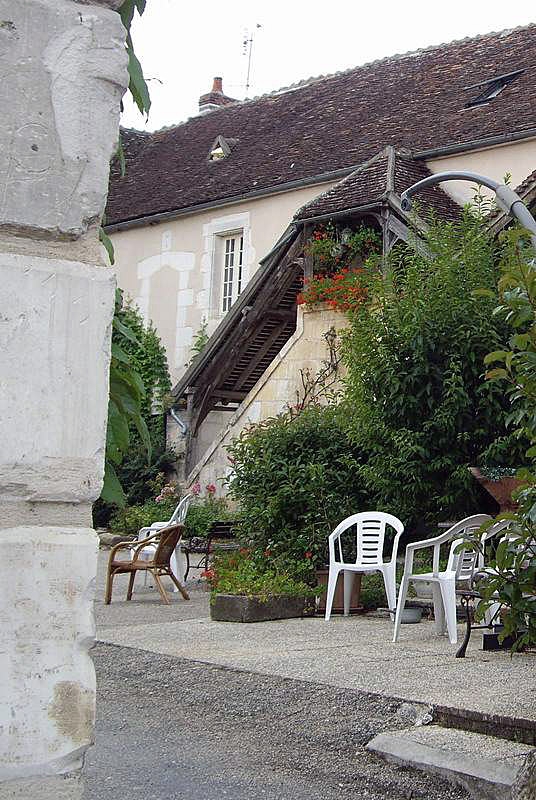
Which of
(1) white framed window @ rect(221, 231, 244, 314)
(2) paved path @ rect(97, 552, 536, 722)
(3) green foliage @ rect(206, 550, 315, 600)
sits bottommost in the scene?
(2) paved path @ rect(97, 552, 536, 722)

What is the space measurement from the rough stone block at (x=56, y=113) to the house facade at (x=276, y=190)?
12543 millimetres

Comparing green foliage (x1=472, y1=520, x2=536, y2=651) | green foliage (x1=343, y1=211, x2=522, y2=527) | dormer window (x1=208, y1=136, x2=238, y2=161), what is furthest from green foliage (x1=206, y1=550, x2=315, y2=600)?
dormer window (x1=208, y1=136, x2=238, y2=161)

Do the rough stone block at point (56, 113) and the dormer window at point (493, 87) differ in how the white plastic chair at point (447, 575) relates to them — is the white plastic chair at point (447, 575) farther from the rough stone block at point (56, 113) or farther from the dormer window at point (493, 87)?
the dormer window at point (493, 87)

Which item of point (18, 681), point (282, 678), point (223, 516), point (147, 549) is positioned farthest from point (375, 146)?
point (18, 681)

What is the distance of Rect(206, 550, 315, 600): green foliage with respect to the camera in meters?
8.91

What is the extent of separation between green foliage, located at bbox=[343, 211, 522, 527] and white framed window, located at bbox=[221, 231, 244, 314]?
9.98 m

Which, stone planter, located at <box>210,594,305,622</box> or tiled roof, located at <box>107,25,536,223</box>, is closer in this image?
stone planter, located at <box>210,594,305,622</box>

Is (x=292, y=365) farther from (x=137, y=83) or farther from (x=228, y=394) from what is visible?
(x=137, y=83)

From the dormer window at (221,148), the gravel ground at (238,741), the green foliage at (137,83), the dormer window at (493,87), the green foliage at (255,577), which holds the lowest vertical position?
the gravel ground at (238,741)

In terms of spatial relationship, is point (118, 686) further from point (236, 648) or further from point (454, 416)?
point (454, 416)

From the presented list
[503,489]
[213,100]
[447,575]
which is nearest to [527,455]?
[447,575]

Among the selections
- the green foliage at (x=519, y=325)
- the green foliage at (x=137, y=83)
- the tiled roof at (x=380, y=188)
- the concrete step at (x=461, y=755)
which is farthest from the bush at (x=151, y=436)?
the green foliage at (x=137, y=83)

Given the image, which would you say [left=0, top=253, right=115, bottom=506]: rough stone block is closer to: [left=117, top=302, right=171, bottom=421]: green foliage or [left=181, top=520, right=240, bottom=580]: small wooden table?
[left=181, top=520, right=240, bottom=580]: small wooden table

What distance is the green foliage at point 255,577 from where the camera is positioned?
8.91 metres
